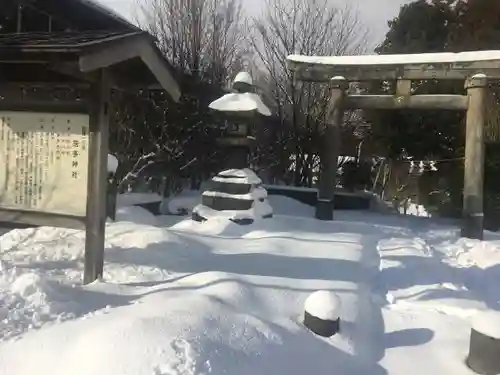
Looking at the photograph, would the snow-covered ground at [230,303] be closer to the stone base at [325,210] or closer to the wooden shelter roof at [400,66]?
the stone base at [325,210]

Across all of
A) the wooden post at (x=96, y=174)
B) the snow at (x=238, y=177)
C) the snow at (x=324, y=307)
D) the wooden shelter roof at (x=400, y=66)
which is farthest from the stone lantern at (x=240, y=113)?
the snow at (x=324, y=307)

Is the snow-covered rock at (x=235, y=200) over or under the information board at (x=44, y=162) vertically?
under

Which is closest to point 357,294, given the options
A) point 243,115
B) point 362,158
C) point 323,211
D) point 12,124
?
point 12,124

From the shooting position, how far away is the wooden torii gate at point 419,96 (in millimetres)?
10312

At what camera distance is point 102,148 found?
501cm

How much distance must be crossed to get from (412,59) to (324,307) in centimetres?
780

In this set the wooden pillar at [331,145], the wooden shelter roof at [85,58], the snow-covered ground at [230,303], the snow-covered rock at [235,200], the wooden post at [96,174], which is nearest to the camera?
the snow-covered ground at [230,303]

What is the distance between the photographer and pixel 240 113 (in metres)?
Result: 10.1

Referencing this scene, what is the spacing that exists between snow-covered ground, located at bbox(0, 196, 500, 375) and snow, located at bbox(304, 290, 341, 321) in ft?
0.61

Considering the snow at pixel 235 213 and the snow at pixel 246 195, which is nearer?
the snow at pixel 235 213

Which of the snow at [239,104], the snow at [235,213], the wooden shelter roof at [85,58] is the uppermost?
the snow at [239,104]

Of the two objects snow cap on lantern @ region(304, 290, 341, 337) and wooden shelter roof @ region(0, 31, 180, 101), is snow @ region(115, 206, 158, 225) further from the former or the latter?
snow cap on lantern @ region(304, 290, 341, 337)

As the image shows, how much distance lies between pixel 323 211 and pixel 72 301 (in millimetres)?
8015

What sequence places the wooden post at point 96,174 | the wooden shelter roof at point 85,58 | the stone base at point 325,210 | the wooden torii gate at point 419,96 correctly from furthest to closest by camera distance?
the stone base at point 325,210
the wooden torii gate at point 419,96
the wooden post at point 96,174
the wooden shelter roof at point 85,58
